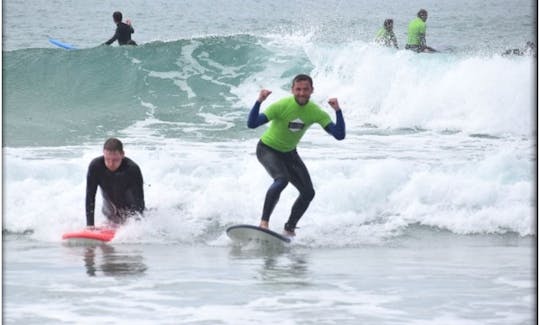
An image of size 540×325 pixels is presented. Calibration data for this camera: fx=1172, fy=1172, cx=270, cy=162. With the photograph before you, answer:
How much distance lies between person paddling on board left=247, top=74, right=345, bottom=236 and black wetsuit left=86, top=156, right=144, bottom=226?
3.76ft

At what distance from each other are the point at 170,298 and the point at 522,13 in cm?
4199

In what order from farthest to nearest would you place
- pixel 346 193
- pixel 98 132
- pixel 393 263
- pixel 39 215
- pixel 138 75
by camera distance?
1. pixel 138 75
2. pixel 98 132
3. pixel 346 193
4. pixel 39 215
5. pixel 393 263

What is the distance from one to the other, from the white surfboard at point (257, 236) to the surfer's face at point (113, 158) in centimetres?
116

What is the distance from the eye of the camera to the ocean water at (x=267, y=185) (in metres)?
8.02

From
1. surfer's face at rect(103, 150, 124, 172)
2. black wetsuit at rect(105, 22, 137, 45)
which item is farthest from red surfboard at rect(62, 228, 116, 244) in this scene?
black wetsuit at rect(105, 22, 137, 45)

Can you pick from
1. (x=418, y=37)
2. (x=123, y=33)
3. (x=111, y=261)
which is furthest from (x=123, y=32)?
(x=111, y=261)

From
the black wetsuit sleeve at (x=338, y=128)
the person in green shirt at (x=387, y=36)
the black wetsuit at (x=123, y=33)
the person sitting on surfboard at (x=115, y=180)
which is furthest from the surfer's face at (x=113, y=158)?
the person in green shirt at (x=387, y=36)

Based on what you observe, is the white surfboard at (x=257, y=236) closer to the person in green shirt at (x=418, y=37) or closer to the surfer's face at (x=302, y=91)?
the surfer's face at (x=302, y=91)

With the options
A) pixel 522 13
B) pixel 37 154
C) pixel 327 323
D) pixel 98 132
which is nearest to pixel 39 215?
pixel 37 154

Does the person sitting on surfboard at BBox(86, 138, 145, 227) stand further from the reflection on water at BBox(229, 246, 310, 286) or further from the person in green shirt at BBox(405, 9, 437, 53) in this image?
the person in green shirt at BBox(405, 9, 437, 53)

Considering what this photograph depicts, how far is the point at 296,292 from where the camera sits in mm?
8227

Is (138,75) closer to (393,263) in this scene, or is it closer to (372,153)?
(372,153)

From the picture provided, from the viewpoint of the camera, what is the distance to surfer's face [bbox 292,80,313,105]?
10.3 metres

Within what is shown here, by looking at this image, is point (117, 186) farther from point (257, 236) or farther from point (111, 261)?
point (257, 236)
